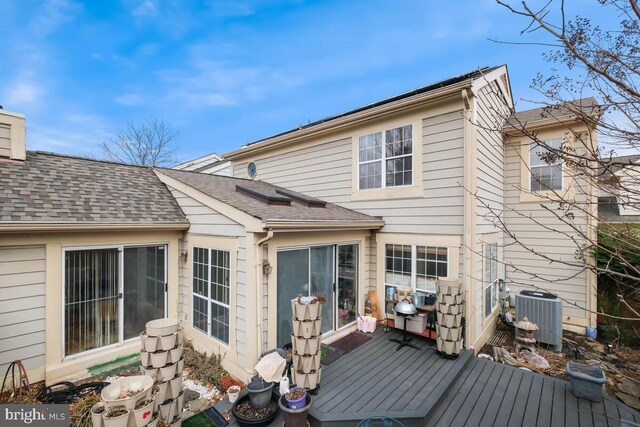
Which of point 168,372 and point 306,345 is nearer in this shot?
point 168,372

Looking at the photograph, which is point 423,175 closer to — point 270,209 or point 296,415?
point 270,209

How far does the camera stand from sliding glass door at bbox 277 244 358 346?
5.04 meters

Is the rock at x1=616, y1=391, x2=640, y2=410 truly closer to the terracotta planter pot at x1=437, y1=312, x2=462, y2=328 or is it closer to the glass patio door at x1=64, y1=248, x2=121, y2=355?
the terracotta planter pot at x1=437, y1=312, x2=462, y2=328

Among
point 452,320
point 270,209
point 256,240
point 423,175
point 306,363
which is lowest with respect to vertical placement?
point 306,363

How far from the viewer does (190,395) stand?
442cm

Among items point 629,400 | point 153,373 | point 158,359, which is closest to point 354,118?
point 158,359

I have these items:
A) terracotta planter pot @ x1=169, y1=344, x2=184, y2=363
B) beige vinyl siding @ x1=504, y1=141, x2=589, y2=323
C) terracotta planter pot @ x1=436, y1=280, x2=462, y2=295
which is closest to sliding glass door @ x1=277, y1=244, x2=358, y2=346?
terracotta planter pot @ x1=169, y1=344, x2=184, y2=363

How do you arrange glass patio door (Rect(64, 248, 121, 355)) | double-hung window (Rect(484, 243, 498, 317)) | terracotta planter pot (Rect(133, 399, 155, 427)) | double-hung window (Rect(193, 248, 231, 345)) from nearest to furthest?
terracotta planter pot (Rect(133, 399, 155, 427))
glass patio door (Rect(64, 248, 121, 355))
double-hung window (Rect(193, 248, 231, 345))
double-hung window (Rect(484, 243, 498, 317))

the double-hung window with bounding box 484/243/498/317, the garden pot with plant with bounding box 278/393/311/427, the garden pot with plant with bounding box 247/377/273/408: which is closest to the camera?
the garden pot with plant with bounding box 278/393/311/427

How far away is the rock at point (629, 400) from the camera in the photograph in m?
4.14

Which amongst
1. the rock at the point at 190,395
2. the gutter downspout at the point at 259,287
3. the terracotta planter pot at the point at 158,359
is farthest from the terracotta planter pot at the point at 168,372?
the gutter downspout at the point at 259,287

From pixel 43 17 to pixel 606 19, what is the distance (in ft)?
40.0

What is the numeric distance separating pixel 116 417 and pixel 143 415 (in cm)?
24

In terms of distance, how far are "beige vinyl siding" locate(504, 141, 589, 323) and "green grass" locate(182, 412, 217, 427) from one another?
715 cm
